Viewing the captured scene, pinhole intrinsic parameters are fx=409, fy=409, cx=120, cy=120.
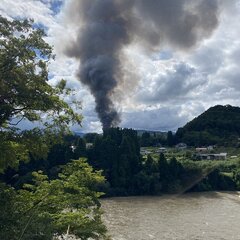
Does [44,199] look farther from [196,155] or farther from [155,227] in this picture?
[196,155]

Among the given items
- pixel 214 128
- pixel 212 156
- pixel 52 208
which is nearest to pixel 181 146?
pixel 214 128

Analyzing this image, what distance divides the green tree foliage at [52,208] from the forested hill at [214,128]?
117 metres

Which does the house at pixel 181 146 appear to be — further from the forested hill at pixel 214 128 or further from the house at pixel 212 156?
the house at pixel 212 156

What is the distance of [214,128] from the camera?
147m

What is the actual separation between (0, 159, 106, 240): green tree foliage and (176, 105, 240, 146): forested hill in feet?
383

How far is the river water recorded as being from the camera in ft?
111

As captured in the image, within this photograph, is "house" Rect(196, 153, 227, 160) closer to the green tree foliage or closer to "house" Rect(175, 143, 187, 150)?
"house" Rect(175, 143, 187, 150)

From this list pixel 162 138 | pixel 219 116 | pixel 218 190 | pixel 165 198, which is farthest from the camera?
pixel 219 116

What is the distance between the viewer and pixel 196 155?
99875 millimetres

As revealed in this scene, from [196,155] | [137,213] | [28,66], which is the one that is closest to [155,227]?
[137,213]

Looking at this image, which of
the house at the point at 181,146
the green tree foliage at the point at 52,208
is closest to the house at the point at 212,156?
the house at the point at 181,146

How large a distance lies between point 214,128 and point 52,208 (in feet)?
456

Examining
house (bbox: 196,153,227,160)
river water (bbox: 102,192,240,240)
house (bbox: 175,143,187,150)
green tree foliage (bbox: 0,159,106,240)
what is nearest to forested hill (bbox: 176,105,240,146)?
house (bbox: 175,143,187,150)

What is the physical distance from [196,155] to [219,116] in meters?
63.7
